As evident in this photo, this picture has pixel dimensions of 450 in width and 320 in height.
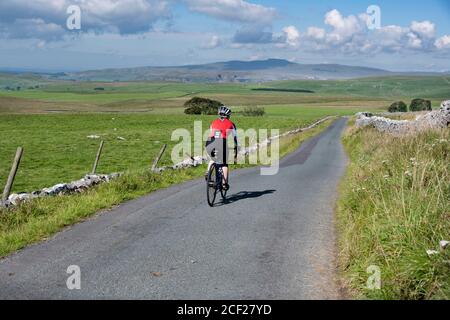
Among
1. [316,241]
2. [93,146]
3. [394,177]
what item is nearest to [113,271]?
[316,241]

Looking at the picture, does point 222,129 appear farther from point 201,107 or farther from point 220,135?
point 201,107

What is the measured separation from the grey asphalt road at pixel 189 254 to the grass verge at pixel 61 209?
373 millimetres

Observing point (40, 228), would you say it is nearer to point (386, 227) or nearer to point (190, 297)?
point (190, 297)

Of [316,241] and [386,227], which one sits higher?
[386,227]

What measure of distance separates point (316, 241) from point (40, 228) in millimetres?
5658

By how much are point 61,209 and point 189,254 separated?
4694mm

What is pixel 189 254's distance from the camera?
8055mm

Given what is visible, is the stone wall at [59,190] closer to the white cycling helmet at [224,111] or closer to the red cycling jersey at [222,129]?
the red cycling jersey at [222,129]

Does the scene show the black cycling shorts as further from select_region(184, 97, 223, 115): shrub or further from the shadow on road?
select_region(184, 97, 223, 115): shrub

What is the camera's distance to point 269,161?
87.7 ft

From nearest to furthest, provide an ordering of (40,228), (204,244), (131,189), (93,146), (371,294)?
(371,294) → (204,244) → (40,228) → (131,189) → (93,146)

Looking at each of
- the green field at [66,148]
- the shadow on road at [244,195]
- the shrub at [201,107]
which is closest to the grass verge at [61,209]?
the shadow on road at [244,195]

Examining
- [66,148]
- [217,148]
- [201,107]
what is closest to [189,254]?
[217,148]

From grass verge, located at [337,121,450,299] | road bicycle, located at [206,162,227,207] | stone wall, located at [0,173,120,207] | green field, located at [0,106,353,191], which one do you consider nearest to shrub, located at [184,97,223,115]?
green field, located at [0,106,353,191]
